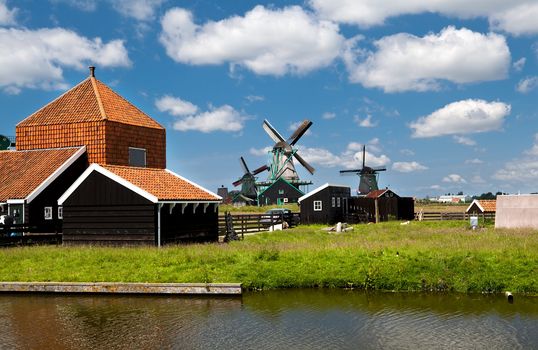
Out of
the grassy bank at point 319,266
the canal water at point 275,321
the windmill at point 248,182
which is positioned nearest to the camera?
the canal water at point 275,321

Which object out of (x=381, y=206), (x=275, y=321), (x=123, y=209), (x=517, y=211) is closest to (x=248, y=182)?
(x=381, y=206)

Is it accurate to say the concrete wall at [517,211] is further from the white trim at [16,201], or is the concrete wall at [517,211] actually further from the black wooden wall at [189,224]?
the white trim at [16,201]

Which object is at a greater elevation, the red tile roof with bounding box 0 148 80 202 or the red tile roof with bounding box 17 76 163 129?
the red tile roof with bounding box 17 76 163 129

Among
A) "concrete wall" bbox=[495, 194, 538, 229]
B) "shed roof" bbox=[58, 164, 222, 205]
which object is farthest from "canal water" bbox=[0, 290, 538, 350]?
"concrete wall" bbox=[495, 194, 538, 229]

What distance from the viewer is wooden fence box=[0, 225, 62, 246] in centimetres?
2728

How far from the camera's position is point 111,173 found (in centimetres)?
2716

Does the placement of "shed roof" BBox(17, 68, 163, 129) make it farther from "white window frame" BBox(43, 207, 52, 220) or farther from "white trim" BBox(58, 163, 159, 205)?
"white trim" BBox(58, 163, 159, 205)

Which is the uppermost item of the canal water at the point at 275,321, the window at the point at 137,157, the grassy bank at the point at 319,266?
the window at the point at 137,157

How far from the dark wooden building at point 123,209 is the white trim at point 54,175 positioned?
9.33 ft

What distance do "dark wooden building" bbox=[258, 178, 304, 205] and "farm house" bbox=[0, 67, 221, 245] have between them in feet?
197

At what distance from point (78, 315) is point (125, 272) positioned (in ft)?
14.8

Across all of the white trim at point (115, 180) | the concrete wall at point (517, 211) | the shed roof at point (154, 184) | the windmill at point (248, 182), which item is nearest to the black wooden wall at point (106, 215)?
the white trim at point (115, 180)

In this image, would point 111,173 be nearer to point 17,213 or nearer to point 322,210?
point 17,213

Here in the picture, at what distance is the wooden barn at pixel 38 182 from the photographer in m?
29.9
